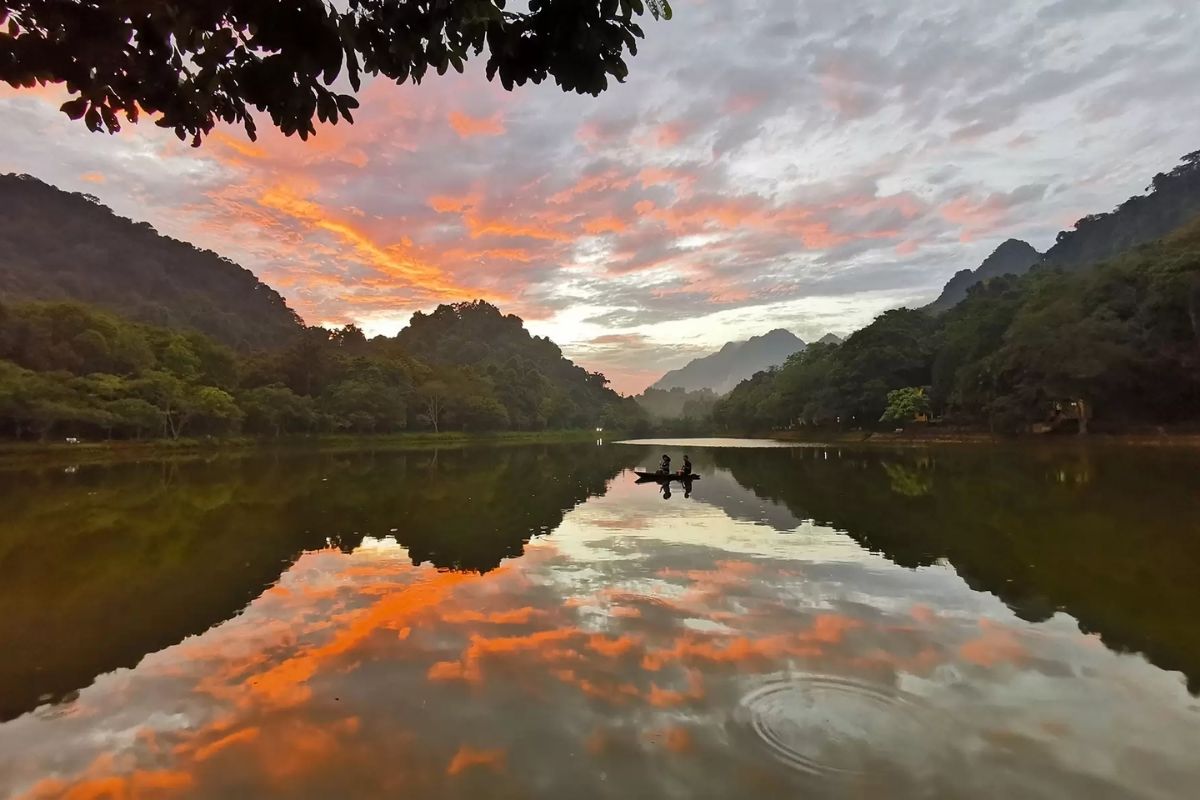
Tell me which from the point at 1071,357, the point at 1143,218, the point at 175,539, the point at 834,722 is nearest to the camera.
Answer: the point at 834,722

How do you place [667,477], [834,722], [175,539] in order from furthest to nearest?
1. [667,477]
2. [175,539]
3. [834,722]

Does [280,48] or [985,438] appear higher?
[280,48]

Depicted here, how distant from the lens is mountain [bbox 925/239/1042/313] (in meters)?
142

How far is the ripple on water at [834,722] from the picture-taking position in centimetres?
458

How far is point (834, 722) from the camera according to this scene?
16.8 ft

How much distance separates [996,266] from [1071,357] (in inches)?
4896

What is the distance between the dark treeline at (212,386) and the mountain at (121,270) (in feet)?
→ 53.6

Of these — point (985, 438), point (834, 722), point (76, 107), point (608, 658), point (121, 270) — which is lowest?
point (608, 658)

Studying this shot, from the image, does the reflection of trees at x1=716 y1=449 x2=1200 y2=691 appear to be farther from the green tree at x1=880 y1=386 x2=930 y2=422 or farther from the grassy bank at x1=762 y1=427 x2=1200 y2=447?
the green tree at x1=880 y1=386 x2=930 y2=422

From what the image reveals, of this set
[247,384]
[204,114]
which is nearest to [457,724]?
[204,114]

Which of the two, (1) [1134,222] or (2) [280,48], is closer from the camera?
(2) [280,48]

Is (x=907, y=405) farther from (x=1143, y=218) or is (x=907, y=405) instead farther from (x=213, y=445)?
(x=1143, y=218)

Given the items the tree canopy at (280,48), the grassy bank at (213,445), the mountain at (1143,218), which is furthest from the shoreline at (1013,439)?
the grassy bank at (213,445)

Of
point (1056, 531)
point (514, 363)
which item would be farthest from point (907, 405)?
point (514, 363)
